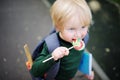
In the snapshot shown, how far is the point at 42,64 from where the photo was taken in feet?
8.57

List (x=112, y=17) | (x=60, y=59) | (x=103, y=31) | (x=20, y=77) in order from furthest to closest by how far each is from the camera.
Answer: (x=112, y=17)
(x=103, y=31)
(x=20, y=77)
(x=60, y=59)

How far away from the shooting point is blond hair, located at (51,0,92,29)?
8.46 feet

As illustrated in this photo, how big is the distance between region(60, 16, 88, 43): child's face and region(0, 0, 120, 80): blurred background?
1.54 meters

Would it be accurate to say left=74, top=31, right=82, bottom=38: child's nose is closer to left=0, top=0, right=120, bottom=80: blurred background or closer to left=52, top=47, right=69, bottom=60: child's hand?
left=52, top=47, right=69, bottom=60: child's hand

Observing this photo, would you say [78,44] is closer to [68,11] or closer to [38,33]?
[68,11]

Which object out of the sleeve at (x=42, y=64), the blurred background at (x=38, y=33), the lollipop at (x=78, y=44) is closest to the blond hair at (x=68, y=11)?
the lollipop at (x=78, y=44)

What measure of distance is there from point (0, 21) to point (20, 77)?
4.85ft

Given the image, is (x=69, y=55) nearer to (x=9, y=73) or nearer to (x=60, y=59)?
(x=60, y=59)

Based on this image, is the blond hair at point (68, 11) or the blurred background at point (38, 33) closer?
the blond hair at point (68, 11)

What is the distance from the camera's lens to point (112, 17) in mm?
5465

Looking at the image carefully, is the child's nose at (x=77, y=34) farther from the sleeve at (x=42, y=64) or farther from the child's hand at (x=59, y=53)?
the sleeve at (x=42, y=64)

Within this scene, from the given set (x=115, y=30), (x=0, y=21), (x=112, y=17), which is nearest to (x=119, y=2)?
(x=112, y=17)

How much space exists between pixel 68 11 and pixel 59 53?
35 cm

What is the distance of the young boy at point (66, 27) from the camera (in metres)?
2.58
